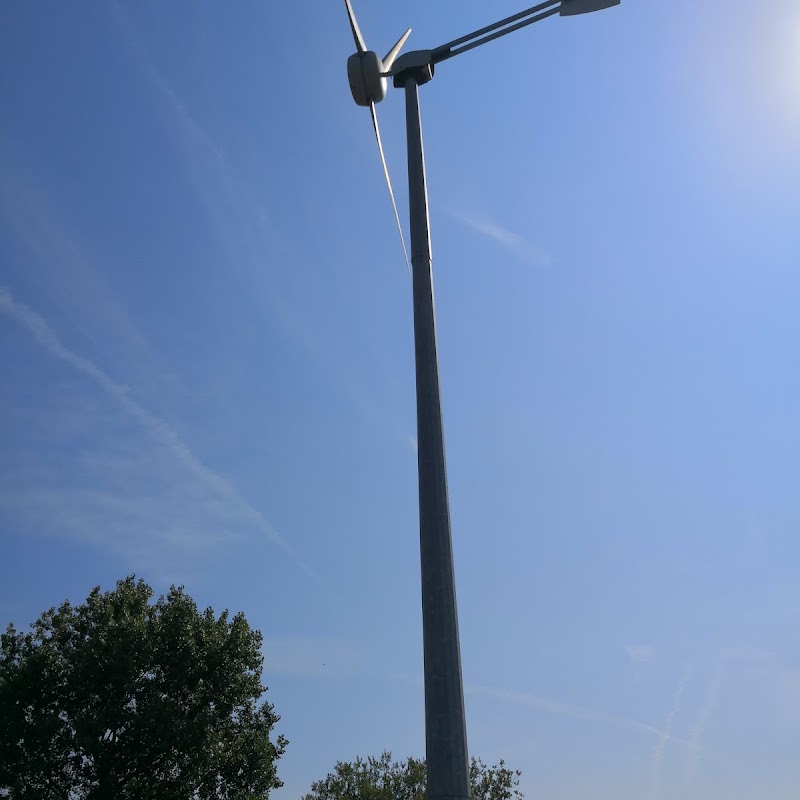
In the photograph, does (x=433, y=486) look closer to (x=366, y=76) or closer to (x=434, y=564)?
(x=434, y=564)

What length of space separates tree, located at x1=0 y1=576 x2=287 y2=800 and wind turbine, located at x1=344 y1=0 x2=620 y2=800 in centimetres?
2869

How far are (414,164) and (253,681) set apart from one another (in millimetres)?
31590

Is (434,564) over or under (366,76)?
under

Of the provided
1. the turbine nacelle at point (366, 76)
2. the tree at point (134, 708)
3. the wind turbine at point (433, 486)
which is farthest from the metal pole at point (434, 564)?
the tree at point (134, 708)

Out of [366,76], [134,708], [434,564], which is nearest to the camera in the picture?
[434,564]

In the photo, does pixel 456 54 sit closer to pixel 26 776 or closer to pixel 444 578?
pixel 444 578

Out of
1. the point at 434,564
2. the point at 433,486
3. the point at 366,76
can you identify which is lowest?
the point at 434,564

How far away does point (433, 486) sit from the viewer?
25.8ft

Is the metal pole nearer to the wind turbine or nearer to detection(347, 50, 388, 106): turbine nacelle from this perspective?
the wind turbine

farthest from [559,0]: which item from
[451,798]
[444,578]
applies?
[451,798]

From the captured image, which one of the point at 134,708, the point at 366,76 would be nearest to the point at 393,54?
the point at 366,76

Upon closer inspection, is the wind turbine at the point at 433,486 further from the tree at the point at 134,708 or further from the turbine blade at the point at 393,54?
the tree at the point at 134,708

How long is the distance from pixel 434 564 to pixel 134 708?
29844 mm

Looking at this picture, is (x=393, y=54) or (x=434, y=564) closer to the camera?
(x=434, y=564)
